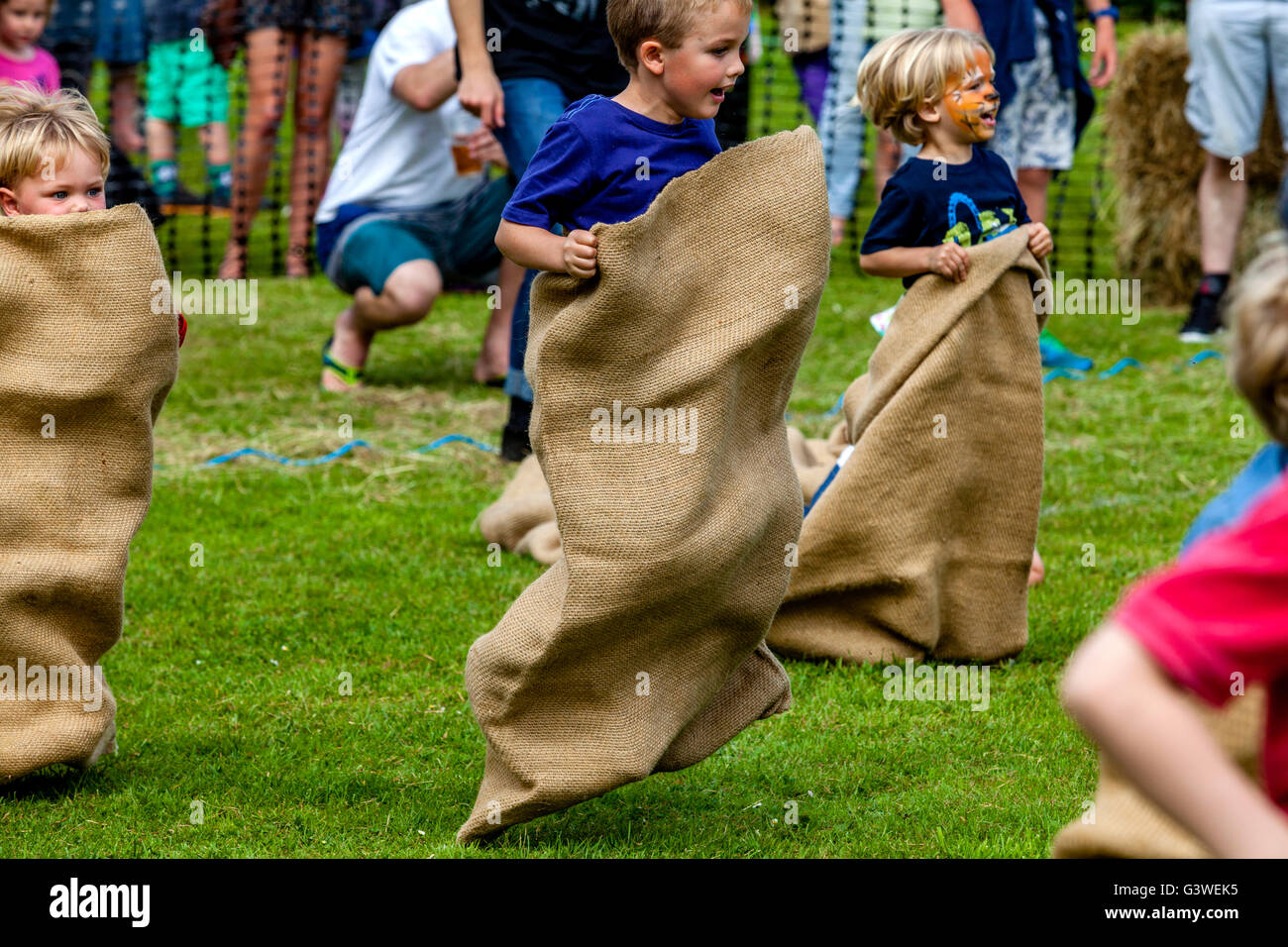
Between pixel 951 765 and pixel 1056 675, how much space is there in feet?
2.54

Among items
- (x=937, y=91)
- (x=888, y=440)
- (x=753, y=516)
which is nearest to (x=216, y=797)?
(x=753, y=516)

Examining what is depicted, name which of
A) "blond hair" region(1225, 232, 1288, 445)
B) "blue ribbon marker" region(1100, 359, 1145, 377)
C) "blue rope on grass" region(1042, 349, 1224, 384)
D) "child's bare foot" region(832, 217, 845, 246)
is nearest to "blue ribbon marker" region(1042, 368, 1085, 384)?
"blue rope on grass" region(1042, 349, 1224, 384)

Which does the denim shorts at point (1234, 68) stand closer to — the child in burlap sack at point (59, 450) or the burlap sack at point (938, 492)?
the burlap sack at point (938, 492)

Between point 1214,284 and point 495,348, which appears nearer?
point 495,348

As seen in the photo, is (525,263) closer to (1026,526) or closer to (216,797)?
(216,797)

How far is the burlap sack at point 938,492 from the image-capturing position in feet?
14.9

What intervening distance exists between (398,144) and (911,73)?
4183 mm

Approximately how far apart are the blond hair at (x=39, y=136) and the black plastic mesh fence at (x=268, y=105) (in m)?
4.96

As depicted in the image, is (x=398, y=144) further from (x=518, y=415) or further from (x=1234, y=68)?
(x=1234, y=68)

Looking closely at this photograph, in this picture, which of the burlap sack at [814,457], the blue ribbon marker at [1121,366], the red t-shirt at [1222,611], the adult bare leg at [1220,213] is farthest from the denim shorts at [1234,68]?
the red t-shirt at [1222,611]

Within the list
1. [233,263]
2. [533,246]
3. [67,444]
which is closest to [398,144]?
[233,263]

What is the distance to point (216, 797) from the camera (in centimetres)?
385

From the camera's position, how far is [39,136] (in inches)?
145

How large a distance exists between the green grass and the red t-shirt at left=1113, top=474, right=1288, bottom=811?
6.28 feet
